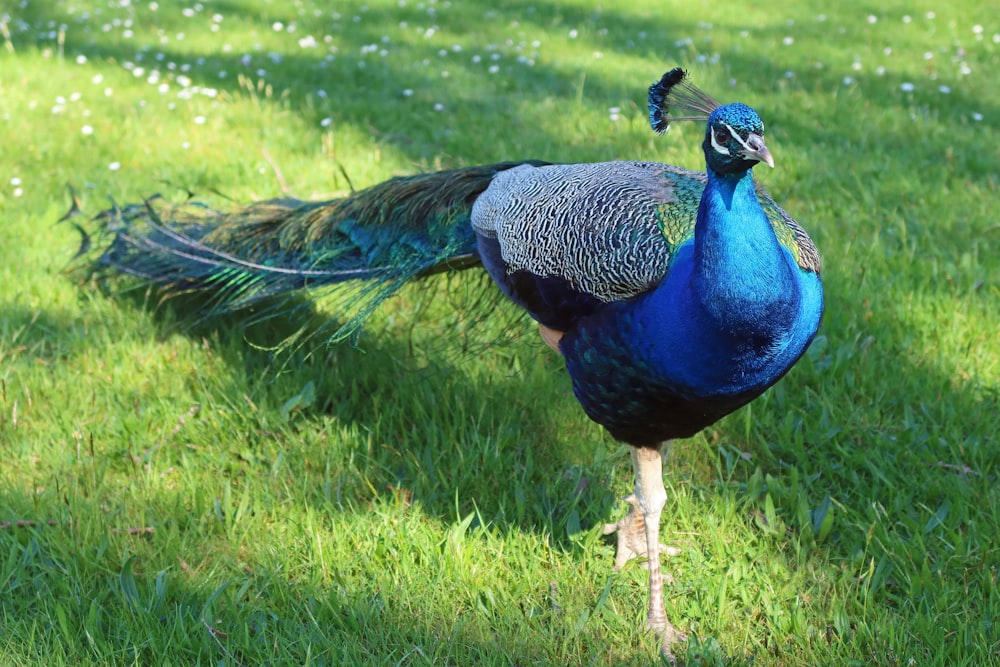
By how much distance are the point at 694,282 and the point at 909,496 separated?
117cm

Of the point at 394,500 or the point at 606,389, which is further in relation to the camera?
the point at 394,500

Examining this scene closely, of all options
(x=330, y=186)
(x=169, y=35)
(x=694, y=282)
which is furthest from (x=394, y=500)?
(x=169, y=35)

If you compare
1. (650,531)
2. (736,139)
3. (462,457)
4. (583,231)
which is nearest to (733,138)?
(736,139)

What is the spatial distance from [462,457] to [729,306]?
1.22 m

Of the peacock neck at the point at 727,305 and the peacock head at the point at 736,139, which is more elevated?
the peacock head at the point at 736,139

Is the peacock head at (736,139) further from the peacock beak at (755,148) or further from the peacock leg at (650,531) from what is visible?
the peacock leg at (650,531)

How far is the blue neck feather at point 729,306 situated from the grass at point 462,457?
0.71m

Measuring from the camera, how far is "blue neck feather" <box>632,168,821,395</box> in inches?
82.3

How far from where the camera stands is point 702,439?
3166 millimetres

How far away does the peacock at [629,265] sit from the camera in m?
2.11

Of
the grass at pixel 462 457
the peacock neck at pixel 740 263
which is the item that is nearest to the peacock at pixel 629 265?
the peacock neck at pixel 740 263

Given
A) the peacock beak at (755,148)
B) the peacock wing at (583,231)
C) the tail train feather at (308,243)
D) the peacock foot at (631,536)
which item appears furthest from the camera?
the tail train feather at (308,243)

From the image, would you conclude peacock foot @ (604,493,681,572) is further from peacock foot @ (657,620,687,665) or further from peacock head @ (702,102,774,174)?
peacock head @ (702,102,774,174)

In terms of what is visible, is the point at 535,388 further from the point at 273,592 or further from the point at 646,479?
the point at 273,592
